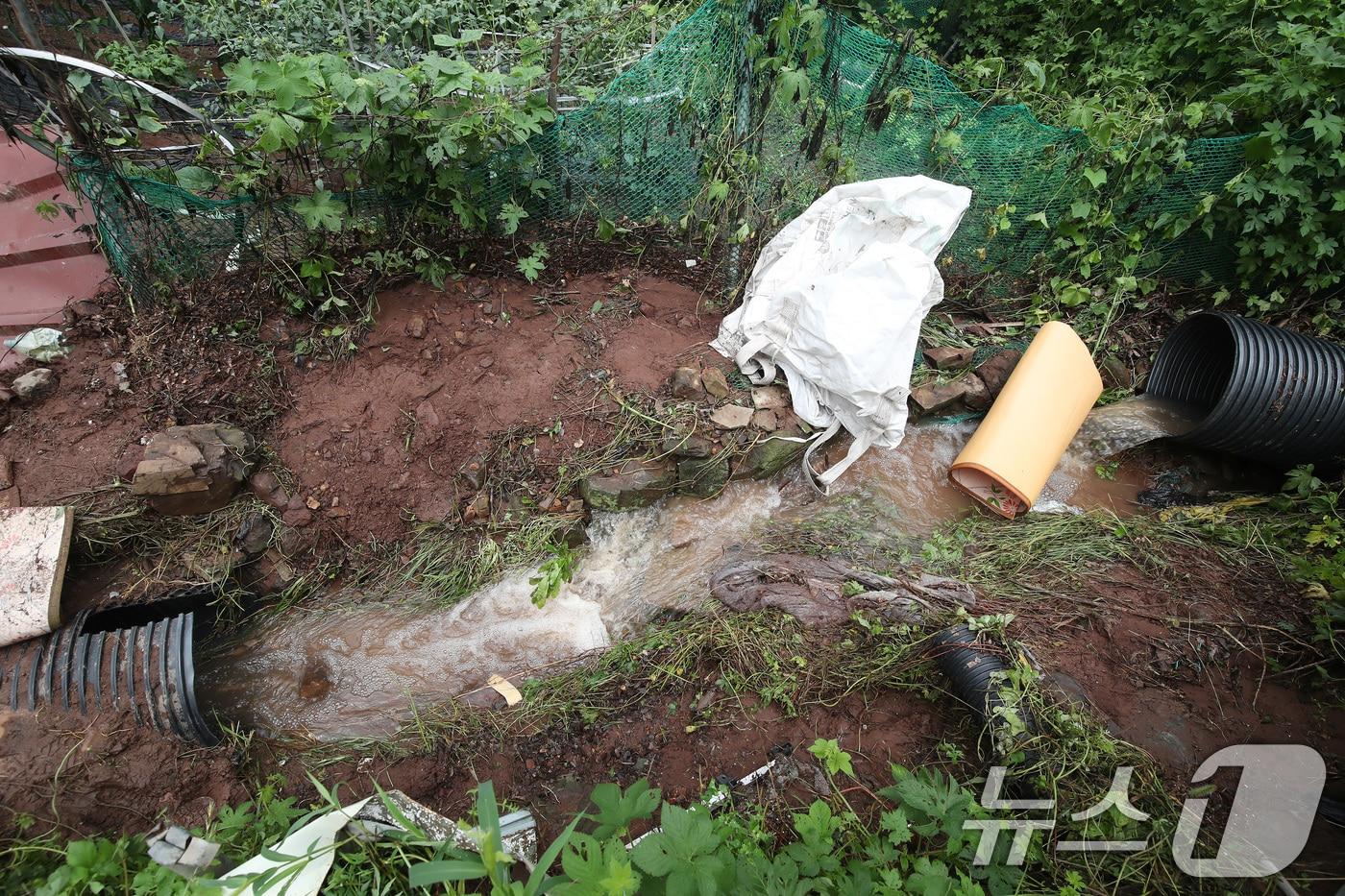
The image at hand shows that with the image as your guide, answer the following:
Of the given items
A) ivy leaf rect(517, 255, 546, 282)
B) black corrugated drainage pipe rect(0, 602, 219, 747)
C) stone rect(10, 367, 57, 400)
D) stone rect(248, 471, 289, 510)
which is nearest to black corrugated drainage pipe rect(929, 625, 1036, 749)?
ivy leaf rect(517, 255, 546, 282)

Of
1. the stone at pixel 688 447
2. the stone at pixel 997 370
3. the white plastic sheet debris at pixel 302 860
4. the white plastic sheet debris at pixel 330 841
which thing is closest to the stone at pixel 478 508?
the stone at pixel 688 447

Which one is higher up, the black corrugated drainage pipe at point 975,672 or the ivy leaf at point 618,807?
the ivy leaf at point 618,807

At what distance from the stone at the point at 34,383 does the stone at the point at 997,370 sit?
522cm

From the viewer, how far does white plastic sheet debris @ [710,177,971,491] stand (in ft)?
10.9

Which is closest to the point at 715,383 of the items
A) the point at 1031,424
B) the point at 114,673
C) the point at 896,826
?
the point at 1031,424

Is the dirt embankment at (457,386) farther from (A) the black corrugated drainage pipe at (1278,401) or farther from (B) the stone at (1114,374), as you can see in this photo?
(A) the black corrugated drainage pipe at (1278,401)

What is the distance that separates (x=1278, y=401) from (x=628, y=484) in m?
3.65

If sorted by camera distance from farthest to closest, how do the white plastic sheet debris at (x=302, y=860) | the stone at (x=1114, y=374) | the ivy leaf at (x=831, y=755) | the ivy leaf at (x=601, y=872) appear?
1. the stone at (x=1114, y=374)
2. the ivy leaf at (x=831, y=755)
3. the white plastic sheet debris at (x=302, y=860)
4. the ivy leaf at (x=601, y=872)

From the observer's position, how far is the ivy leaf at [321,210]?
306 centimetres

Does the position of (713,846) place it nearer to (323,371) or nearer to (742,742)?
(742,742)

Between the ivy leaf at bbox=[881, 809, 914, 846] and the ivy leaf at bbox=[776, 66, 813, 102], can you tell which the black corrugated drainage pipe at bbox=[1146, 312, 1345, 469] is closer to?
the ivy leaf at bbox=[776, 66, 813, 102]

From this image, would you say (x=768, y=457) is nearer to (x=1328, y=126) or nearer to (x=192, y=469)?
(x=192, y=469)

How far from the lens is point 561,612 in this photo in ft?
10.8

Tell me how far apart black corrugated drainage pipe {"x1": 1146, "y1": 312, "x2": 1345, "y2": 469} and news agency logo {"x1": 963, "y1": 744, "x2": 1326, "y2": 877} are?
1.94 meters
